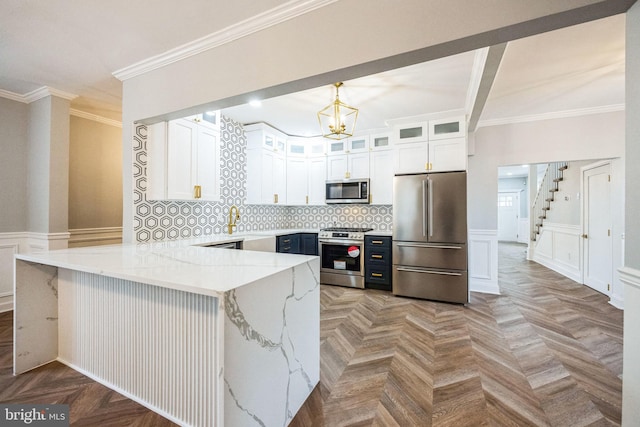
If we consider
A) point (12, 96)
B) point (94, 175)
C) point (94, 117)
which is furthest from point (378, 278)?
point (12, 96)

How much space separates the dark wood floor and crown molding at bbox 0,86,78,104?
99.5 inches

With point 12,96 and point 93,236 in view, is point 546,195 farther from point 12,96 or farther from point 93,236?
point 12,96

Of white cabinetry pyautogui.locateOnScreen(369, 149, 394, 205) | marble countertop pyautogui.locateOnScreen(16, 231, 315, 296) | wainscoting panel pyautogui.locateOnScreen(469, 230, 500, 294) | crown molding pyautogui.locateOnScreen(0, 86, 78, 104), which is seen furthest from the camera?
white cabinetry pyautogui.locateOnScreen(369, 149, 394, 205)

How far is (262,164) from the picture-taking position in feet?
13.6

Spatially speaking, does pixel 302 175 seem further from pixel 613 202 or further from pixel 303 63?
pixel 613 202

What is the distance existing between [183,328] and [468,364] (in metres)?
2.18

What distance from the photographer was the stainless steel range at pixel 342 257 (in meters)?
4.16

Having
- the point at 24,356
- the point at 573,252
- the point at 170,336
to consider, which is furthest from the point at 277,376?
the point at 573,252

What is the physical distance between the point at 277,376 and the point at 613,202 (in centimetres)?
497

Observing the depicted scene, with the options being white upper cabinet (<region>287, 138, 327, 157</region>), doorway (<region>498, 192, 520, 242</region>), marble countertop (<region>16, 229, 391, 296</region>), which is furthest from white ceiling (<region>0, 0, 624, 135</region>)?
doorway (<region>498, 192, 520, 242</region>)

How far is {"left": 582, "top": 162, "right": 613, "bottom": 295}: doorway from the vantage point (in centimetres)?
381

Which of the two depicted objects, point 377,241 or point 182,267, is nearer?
point 182,267

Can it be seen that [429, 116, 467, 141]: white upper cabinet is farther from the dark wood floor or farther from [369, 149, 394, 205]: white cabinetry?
the dark wood floor

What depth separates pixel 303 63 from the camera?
1.67 metres
